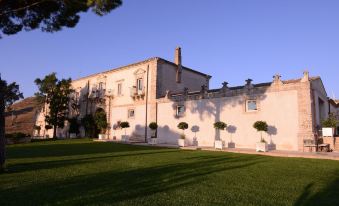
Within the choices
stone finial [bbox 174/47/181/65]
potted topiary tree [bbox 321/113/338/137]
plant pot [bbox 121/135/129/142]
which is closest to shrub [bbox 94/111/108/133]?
plant pot [bbox 121/135/129/142]

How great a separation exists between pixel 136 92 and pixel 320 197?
26.0m

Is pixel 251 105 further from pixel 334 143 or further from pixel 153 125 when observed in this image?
pixel 153 125

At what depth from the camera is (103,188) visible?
664 cm

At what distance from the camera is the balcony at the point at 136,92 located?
30145mm

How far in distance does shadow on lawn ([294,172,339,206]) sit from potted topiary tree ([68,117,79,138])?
36555 millimetres

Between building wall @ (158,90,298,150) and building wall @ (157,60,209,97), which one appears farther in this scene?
building wall @ (157,60,209,97)

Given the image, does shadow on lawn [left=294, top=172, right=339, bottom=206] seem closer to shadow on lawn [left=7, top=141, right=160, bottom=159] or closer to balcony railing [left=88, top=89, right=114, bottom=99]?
shadow on lawn [left=7, top=141, right=160, bottom=159]

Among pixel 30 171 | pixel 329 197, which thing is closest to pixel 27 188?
pixel 30 171

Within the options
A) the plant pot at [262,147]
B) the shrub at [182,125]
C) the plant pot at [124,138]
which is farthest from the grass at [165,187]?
the plant pot at [124,138]

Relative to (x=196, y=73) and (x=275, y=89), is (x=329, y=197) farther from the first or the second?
(x=196, y=73)

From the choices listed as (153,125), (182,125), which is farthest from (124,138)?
(182,125)

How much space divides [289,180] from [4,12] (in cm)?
1332

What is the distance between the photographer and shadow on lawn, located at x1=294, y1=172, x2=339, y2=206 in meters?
5.57

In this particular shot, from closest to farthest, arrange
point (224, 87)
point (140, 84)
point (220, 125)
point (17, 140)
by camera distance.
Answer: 1. point (220, 125)
2. point (224, 87)
3. point (17, 140)
4. point (140, 84)
